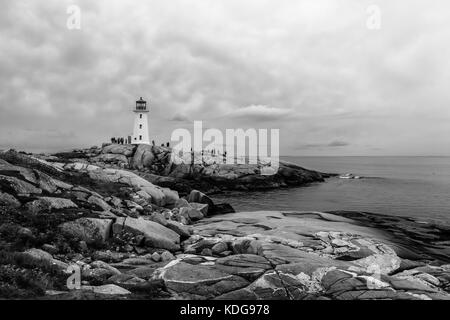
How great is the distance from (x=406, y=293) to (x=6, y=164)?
24.6 m

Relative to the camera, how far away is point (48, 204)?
18094 millimetres

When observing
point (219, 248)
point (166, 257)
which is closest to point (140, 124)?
point (219, 248)

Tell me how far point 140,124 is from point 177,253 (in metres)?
68.1

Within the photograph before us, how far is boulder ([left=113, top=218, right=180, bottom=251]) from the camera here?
17797 millimetres

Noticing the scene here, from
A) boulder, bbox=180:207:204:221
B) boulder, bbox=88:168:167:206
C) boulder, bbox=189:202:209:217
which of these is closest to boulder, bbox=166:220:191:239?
boulder, bbox=180:207:204:221

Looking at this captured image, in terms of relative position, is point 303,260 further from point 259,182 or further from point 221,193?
point 259,182

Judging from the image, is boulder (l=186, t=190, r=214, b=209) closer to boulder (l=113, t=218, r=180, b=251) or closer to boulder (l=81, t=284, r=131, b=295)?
boulder (l=113, t=218, r=180, b=251)

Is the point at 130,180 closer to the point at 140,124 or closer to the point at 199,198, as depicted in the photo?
the point at 199,198

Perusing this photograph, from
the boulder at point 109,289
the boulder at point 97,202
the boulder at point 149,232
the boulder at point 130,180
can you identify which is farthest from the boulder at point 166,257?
the boulder at point 130,180

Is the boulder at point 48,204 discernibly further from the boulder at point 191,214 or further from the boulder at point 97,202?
the boulder at point 191,214

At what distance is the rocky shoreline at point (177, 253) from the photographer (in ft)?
37.3

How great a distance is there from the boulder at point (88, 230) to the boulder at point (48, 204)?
2.20 metres
